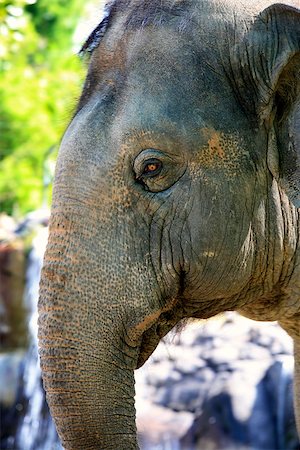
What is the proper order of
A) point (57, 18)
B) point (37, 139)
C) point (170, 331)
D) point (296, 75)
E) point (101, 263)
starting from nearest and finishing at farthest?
point (101, 263)
point (296, 75)
point (170, 331)
point (37, 139)
point (57, 18)

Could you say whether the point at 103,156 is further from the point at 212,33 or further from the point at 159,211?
the point at 212,33

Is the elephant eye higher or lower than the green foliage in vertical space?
lower

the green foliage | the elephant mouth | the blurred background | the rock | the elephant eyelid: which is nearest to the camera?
the elephant eyelid

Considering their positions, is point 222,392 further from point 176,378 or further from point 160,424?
point 176,378

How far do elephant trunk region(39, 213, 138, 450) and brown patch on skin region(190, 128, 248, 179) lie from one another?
0.38 metres

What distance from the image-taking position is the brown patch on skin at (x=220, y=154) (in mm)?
2842

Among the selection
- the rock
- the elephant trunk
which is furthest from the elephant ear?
the rock

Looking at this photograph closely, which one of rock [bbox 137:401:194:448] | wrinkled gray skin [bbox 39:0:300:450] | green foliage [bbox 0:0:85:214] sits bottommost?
rock [bbox 137:401:194:448]

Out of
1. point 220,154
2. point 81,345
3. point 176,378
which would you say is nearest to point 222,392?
point 176,378

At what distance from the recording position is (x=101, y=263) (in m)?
2.70

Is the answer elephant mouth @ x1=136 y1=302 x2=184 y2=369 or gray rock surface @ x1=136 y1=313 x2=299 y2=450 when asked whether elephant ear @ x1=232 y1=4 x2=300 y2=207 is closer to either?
elephant mouth @ x1=136 y1=302 x2=184 y2=369

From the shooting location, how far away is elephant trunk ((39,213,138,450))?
2.64 m

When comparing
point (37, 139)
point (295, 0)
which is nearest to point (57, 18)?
point (37, 139)

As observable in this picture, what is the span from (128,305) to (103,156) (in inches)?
16.5
